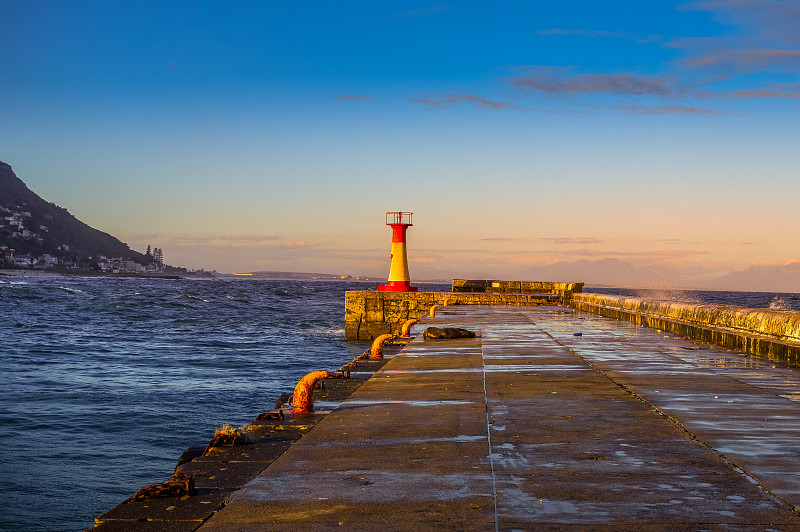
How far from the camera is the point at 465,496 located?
4.54 meters

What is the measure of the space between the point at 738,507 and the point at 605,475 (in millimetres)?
911

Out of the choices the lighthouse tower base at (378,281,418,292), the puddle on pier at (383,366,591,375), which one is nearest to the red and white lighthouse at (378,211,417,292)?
the lighthouse tower base at (378,281,418,292)

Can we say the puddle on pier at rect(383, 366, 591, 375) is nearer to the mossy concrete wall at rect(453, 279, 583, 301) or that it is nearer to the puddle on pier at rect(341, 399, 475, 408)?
the puddle on pier at rect(341, 399, 475, 408)

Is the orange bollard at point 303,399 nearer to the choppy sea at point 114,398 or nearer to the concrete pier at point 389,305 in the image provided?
the choppy sea at point 114,398

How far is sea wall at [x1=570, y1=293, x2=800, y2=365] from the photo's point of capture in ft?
41.6

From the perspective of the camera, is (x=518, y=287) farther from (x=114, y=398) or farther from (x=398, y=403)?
(x=398, y=403)

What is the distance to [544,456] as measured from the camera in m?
5.54

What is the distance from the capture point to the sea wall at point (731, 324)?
12.7 meters

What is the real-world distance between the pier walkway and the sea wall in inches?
97.9

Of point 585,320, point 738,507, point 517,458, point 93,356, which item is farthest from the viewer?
point 93,356

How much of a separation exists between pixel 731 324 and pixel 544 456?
39.1 ft

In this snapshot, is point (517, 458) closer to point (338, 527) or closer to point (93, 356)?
point (338, 527)

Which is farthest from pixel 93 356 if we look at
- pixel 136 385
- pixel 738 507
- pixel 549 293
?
pixel 738 507

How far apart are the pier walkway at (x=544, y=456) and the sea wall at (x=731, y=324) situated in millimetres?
2486
